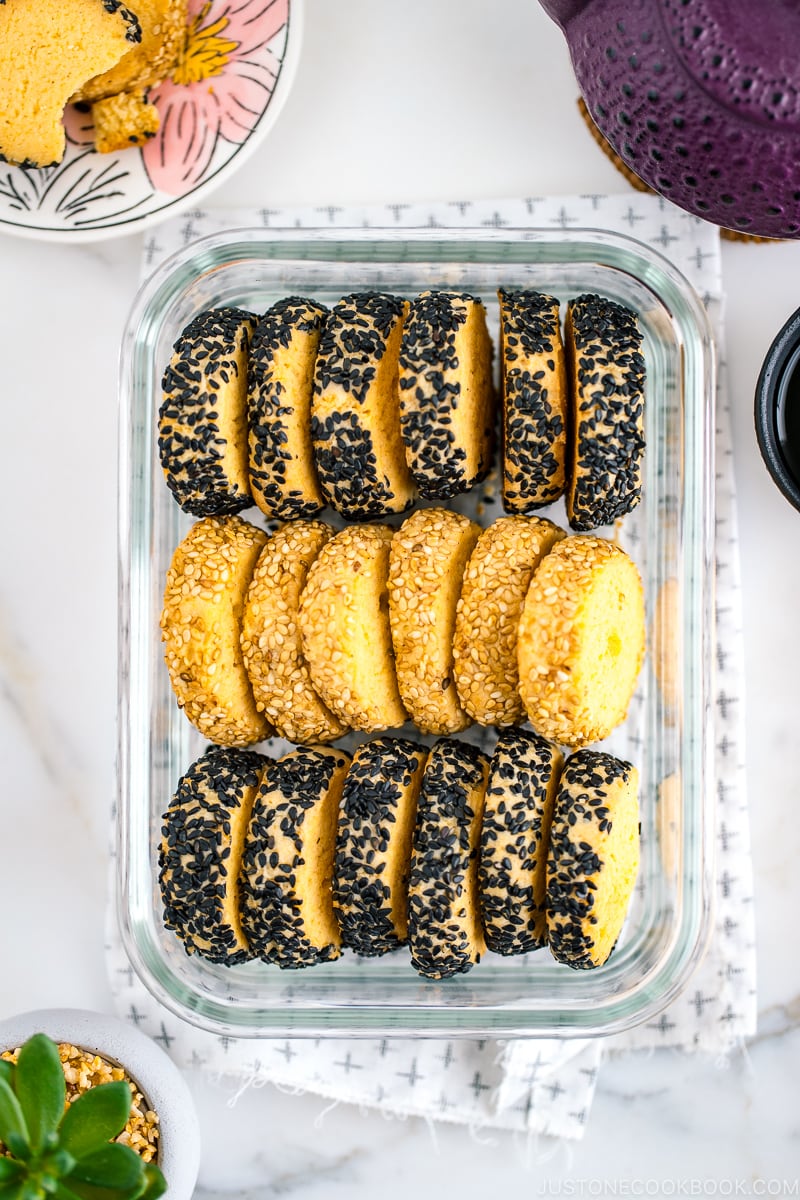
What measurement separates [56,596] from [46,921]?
495mm

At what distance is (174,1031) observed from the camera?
1674 millimetres

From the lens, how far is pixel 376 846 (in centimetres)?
139

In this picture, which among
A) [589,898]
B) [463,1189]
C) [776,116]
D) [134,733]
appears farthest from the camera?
[463,1189]

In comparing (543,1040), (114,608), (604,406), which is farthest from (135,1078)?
(604,406)

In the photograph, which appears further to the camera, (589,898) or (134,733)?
(134,733)

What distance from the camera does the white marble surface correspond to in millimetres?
1643

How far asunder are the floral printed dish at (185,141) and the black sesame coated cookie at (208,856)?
78 cm

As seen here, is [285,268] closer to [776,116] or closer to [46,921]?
[776,116]

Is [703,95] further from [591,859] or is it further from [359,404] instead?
[591,859]

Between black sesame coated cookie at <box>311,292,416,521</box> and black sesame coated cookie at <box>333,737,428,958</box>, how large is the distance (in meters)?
0.33

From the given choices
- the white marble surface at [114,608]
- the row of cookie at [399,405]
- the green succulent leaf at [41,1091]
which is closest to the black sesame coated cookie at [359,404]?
the row of cookie at [399,405]

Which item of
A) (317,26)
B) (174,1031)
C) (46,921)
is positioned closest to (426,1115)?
(174,1031)

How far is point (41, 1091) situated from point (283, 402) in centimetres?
80

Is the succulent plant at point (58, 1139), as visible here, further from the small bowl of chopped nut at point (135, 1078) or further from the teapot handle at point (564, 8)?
the teapot handle at point (564, 8)
